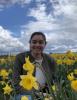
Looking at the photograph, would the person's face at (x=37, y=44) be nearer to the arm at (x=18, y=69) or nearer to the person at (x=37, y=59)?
the person at (x=37, y=59)

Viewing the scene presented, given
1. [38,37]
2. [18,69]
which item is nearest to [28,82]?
[18,69]

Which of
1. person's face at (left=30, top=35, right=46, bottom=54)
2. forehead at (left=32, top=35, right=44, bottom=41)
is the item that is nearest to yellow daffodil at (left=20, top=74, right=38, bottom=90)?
person's face at (left=30, top=35, right=46, bottom=54)

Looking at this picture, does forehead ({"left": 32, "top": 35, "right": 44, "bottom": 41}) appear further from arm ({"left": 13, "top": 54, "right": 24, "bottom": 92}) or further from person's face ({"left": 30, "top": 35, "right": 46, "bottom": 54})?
arm ({"left": 13, "top": 54, "right": 24, "bottom": 92})

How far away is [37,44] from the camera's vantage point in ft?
14.3

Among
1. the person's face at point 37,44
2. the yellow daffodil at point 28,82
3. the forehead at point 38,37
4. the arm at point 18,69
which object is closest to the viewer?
the yellow daffodil at point 28,82

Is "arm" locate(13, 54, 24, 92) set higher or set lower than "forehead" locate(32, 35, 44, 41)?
lower

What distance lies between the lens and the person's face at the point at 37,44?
14.3 ft

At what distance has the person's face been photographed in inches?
171

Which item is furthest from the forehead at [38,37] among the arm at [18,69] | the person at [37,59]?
the arm at [18,69]

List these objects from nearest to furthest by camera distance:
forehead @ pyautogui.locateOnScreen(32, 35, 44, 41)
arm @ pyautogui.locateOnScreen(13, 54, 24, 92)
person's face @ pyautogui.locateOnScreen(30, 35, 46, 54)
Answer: arm @ pyautogui.locateOnScreen(13, 54, 24, 92) → person's face @ pyautogui.locateOnScreen(30, 35, 46, 54) → forehead @ pyautogui.locateOnScreen(32, 35, 44, 41)

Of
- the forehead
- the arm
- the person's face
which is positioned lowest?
the arm

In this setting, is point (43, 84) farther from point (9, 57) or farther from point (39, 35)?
point (9, 57)

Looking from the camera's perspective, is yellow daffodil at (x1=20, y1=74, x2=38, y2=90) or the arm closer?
yellow daffodil at (x1=20, y1=74, x2=38, y2=90)

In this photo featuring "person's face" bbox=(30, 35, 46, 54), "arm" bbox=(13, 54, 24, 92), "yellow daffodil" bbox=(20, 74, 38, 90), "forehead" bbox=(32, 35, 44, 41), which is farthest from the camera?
"forehead" bbox=(32, 35, 44, 41)
